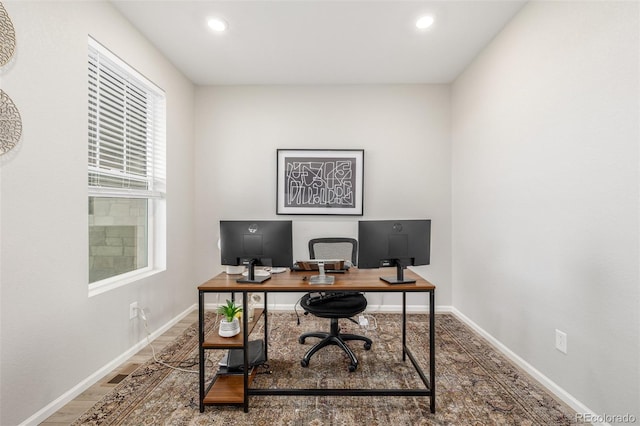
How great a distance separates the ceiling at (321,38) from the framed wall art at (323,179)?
879 mm

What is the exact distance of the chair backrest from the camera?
298 centimetres

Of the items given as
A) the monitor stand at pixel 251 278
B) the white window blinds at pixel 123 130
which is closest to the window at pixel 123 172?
the white window blinds at pixel 123 130

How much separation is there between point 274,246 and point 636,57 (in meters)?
2.20

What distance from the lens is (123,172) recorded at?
8.18 feet

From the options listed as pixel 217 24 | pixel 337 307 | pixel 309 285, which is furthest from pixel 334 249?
pixel 217 24

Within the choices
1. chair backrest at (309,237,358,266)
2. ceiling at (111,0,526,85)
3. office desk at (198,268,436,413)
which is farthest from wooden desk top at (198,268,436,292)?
ceiling at (111,0,526,85)

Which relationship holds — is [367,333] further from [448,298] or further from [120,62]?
[120,62]

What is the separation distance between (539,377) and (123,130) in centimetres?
379

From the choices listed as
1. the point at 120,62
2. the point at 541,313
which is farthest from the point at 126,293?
the point at 541,313

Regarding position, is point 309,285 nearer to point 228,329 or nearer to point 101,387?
point 228,329

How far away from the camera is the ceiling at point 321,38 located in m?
2.24

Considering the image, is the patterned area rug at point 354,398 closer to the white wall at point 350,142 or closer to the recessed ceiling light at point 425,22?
the white wall at point 350,142

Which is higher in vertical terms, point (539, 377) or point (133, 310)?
point (133, 310)

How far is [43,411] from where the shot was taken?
5.49 feet
